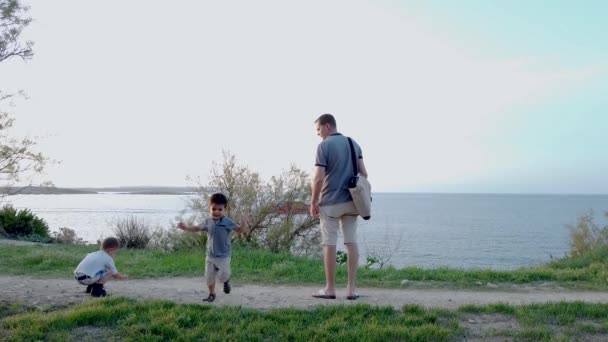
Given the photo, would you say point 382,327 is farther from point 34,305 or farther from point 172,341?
point 34,305

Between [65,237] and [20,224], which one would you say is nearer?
[65,237]

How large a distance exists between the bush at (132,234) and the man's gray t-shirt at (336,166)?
406 inches

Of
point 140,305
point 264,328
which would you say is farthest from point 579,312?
point 140,305

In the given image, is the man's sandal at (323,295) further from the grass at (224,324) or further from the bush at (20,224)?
the bush at (20,224)

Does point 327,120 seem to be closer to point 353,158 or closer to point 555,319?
point 353,158

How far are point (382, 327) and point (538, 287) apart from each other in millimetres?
3702

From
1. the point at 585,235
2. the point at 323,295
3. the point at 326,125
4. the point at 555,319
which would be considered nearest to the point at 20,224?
the point at 323,295

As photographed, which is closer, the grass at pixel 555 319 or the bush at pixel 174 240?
the grass at pixel 555 319

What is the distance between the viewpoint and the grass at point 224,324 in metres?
5.34

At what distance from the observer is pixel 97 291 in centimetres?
666

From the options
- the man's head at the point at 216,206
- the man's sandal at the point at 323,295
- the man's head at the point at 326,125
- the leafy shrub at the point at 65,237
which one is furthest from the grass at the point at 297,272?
the leafy shrub at the point at 65,237

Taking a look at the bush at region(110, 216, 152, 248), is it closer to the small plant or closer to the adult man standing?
the small plant

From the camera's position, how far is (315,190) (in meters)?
6.63

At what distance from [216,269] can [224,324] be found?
1239 mm
